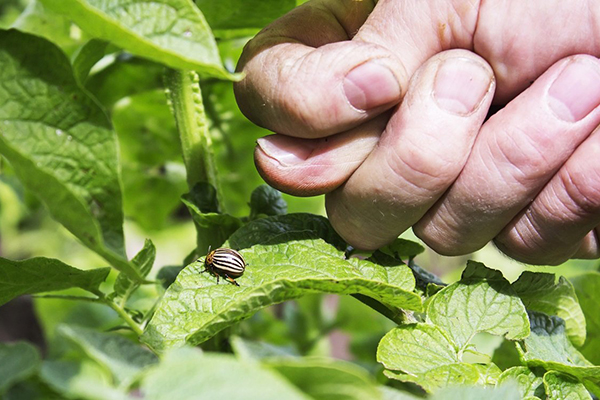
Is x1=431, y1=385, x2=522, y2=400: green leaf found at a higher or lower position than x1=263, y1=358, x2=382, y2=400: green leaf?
lower

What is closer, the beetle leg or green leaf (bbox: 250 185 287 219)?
the beetle leg

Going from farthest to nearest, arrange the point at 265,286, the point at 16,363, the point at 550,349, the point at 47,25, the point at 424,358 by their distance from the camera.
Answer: the point at 47,25
the point at 550,349
the point at 424,358
the point at 265,286
the point at 16,363

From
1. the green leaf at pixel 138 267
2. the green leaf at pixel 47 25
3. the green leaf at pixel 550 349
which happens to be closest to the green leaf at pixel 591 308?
the green leaf at pixel 550 349

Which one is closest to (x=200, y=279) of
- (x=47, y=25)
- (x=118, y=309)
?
(x=118, y=309)

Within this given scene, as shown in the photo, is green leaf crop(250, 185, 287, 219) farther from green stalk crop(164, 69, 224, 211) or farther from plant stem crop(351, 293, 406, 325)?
plant stem crop(351, 293, 406, 325)

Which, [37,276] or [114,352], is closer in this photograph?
[114,352]

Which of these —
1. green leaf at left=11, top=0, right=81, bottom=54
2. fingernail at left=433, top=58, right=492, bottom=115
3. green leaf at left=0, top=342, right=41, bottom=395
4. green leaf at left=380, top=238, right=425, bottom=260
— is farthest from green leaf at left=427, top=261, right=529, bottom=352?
green leaf at left=11, top=0, right=81, bottom=54

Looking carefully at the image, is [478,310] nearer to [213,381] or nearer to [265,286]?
[265,286]
